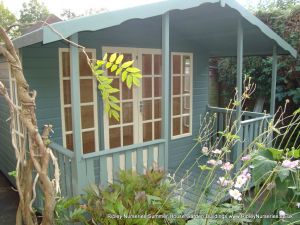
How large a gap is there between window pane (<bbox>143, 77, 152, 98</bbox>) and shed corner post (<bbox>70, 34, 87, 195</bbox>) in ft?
6.81

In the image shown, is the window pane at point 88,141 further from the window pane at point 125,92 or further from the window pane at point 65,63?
the window pane at point 65,63

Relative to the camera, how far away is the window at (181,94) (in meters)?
4.79

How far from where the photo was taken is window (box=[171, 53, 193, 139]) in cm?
479

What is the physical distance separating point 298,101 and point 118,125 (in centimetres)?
354

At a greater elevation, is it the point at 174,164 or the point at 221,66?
the point at 221,66

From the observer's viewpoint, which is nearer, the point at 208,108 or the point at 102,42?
the point at 102,42

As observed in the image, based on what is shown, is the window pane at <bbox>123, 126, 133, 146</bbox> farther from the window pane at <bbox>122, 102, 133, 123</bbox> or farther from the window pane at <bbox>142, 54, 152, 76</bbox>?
the window pane at <bbox>142, 54, 152, 76</bbox>

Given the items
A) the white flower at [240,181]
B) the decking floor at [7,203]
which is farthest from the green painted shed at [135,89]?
the white flower at [240,181]

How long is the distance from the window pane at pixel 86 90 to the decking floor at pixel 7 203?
64.9 inches

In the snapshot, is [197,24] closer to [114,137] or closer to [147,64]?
[147,64]

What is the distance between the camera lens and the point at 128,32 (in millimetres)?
4090

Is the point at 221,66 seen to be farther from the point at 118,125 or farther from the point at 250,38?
the point at 118,125

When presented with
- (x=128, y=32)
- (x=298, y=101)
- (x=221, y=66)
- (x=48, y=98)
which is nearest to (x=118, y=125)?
(x=48, y=98)

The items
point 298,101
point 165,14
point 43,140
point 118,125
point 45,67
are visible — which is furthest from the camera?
point 298,101
